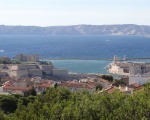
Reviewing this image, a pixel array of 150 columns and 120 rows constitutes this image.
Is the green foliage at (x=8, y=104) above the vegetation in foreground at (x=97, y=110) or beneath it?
beneath

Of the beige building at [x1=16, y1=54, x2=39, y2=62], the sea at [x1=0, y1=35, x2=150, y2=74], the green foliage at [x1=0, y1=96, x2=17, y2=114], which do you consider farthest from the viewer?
the sea at [x1=0, y1=35, x2=150, y2=74]

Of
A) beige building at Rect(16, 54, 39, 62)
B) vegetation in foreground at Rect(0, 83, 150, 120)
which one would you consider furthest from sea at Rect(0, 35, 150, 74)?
vegetation in foreground at Rect(0, 83, 150, 120)

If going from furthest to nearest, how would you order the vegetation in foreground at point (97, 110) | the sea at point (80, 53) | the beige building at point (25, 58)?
the sea at point (80, 53) → the beige building at point (25, 58) → the vegetation in foreground at point (97, 110)

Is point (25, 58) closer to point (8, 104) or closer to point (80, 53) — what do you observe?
point (80, 53)

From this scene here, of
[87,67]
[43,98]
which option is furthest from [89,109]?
[87,67]

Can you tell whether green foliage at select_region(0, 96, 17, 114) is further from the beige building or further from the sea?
the beige building

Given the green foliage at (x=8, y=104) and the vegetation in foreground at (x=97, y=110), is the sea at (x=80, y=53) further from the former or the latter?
the vegetation in foreground at (x=97, y=110)

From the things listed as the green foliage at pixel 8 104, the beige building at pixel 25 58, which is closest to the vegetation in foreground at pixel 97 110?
the green foliage at pixel 8 104

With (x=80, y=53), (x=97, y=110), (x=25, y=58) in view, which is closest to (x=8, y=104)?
(x=97, y=110)

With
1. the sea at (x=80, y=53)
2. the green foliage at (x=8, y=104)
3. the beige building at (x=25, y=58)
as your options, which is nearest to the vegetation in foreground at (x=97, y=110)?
the green foliage at (x=8, y=104)

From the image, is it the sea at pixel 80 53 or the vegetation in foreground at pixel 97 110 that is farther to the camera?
the sea at pixel 80 53

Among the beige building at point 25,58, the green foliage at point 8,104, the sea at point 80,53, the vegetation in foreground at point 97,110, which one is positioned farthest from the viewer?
the sea at point 80,53
